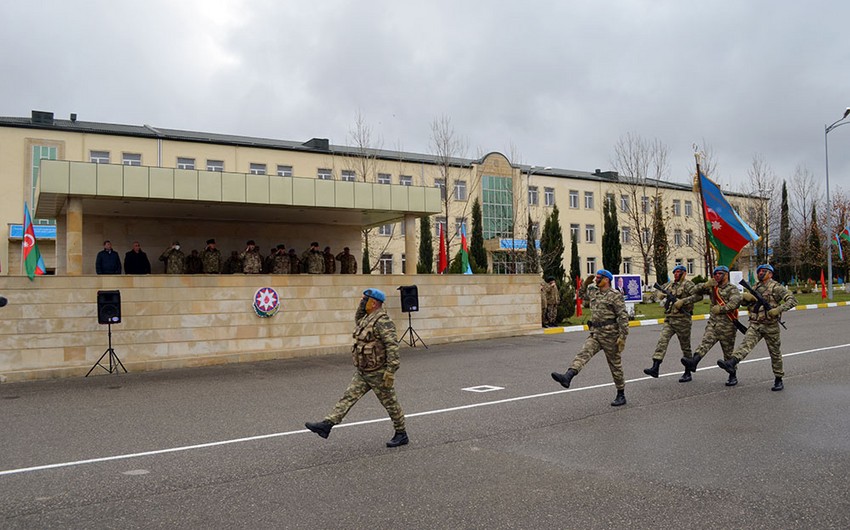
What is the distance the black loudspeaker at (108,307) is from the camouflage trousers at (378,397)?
9.48 m

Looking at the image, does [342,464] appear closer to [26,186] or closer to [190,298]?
[190,298]

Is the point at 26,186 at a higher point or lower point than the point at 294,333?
higher

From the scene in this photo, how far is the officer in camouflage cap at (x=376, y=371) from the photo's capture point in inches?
289

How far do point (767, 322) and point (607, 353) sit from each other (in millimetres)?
2969

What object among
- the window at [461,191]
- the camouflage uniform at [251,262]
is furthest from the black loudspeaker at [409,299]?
the window at [461,191]

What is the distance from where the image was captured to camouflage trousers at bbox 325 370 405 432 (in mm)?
7352

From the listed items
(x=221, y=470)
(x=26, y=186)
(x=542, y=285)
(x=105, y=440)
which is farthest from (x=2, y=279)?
(x=26, y=186)

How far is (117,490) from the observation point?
5.87m

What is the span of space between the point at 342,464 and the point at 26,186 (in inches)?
1509

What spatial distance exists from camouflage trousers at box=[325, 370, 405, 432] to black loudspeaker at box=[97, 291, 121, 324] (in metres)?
9.48

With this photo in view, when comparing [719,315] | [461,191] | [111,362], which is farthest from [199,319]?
[461,191]

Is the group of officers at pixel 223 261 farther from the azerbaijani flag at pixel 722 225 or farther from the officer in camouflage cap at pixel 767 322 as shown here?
the officer in camouflage cap at pixel 767 322

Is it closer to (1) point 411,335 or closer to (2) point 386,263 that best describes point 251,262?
(1) point 411,335

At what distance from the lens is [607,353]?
387 inches
